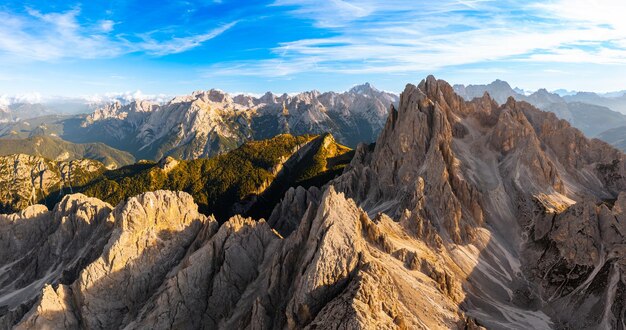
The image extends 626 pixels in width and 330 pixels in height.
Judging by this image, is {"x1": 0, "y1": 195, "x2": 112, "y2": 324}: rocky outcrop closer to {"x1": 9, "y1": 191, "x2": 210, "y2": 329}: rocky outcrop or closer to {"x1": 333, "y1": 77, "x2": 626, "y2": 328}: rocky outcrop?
{"x1": 9, "y1": 191, "x2": 210, "y2": 329}: rocky outcrop

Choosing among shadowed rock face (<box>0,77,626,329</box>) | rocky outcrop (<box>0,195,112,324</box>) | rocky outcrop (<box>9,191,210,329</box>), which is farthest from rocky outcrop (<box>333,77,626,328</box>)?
rocky outcrop (<box>0,195,112,324</box>)

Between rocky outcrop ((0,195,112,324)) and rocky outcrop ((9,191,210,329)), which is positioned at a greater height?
rocky outcrop ((9,191,210,329))

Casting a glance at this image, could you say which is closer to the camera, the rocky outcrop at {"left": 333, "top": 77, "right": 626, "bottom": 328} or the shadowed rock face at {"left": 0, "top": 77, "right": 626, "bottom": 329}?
the shadowed rock face at {"left": 0, "top": 77, "right": 626, "bottom": 329}

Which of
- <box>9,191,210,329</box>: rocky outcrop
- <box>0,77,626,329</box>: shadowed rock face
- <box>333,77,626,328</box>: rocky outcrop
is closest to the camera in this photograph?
<box>0,77,626,329</box>: shadowed rock face

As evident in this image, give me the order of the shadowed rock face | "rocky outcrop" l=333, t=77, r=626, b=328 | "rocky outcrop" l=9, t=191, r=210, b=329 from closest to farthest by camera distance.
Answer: the shadowed rock face → "rocky outcrop" l=9, t=191, r=210, b=329 → "rocky outcrop" l=333, t=77, r=626, b=328

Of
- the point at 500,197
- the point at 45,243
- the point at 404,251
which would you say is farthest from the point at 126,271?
the point at 500,197

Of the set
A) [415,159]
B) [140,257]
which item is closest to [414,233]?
[415,159]

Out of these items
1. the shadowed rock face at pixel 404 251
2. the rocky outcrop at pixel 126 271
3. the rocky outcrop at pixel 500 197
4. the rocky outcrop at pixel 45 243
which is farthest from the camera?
the rocky outcrop at pixel 45 243

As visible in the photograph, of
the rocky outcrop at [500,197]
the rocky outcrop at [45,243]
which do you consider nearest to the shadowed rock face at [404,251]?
the rocky outcrop at [500,197]

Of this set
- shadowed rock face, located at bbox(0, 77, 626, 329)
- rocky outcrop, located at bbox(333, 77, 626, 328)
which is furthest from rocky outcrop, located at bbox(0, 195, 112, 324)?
rocky outcrop, located at bbox(333, 77, 626, 328)

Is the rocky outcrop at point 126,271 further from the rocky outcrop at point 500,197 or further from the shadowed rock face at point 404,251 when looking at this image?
the rocky outcrop at point 500,197
